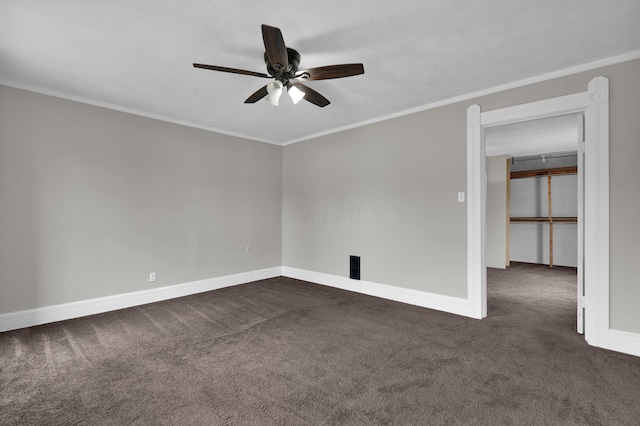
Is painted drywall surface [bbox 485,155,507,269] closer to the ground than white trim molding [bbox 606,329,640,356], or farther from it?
farther from it

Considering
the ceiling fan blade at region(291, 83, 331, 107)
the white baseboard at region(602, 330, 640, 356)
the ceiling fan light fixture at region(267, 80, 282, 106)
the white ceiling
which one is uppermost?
the white ceiling

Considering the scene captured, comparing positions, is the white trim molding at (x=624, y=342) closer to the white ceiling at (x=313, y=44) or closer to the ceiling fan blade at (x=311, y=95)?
the white ceiling at (x=313, y=44)

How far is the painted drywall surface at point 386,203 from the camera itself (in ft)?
12.1

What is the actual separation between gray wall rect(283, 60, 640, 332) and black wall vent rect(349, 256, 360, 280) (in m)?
0.11

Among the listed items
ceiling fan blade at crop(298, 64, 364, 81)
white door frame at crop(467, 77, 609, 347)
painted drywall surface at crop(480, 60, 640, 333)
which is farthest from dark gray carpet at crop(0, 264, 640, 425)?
ceiling fan blade at crop(298, 64, 364, 81)

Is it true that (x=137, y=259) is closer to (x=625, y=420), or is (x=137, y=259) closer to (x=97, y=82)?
(x=97, y=82)

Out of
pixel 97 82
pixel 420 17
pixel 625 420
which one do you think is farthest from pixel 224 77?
pixel 625 420

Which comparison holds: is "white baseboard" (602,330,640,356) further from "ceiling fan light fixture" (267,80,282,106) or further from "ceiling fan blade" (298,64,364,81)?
"ceiling fan light fixture" (267,80,282,106)

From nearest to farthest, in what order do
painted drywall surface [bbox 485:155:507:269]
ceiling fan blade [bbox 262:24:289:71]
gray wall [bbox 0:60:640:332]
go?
ceiling fan blade [bbox 262:24:289:71]
gray wall [bbox 0:60:640:332]
painted drywall surface [bbox 485:155:507:269]

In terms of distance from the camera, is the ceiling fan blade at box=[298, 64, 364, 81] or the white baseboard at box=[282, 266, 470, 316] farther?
the white baseboard at box=[282, 266, 470, 316]

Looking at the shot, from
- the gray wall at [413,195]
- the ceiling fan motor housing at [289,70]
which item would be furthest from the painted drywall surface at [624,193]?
the ceiling fan motor housing at [289,70]

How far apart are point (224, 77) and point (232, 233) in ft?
8.73

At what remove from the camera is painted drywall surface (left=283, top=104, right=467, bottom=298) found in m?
3.70

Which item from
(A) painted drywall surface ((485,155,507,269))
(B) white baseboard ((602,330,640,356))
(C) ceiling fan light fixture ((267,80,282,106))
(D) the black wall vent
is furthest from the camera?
(A) painted drywall surface ((485,155,507,269))
